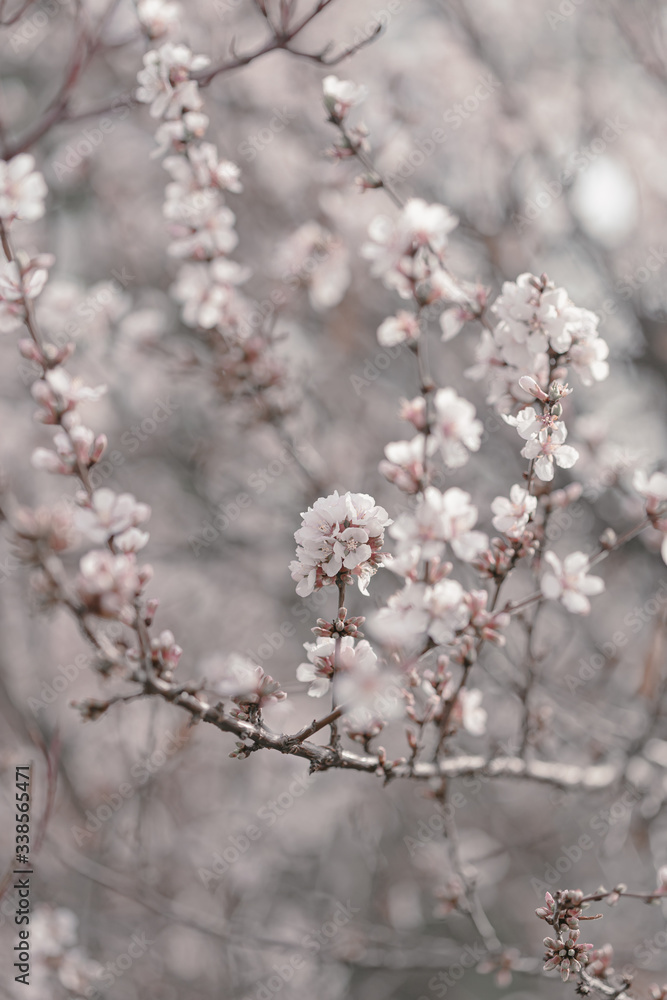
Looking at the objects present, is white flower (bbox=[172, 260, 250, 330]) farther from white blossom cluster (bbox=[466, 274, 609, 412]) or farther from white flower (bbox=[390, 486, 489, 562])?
white flower (bbox=[390, 486, 489, 562])

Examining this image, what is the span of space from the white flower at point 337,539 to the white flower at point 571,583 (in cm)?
37

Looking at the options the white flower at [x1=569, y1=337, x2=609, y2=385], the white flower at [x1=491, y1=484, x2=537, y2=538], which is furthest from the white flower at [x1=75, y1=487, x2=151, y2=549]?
the white flower at [x1=569, y1=337, x2=609, y2=385]

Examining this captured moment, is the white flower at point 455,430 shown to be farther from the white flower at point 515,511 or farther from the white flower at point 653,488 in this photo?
the white flower at point 653,488

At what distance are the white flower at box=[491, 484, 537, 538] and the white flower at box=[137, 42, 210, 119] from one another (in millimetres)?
1285

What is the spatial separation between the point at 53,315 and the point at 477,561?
87.9 inches

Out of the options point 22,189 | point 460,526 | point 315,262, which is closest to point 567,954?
point 460,526

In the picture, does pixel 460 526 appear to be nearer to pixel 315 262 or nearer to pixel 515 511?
pixel 515 511

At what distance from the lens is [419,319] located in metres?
1.81

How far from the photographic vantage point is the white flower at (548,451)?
1.38 metres

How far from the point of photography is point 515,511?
141cm

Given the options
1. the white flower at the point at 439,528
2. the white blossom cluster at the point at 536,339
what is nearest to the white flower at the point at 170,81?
the white blossom cluster at the point at 536,339

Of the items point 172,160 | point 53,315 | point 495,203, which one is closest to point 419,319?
point 172,160

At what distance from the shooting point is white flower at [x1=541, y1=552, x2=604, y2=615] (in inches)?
56.3

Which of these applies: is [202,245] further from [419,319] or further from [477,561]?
[477,561]
